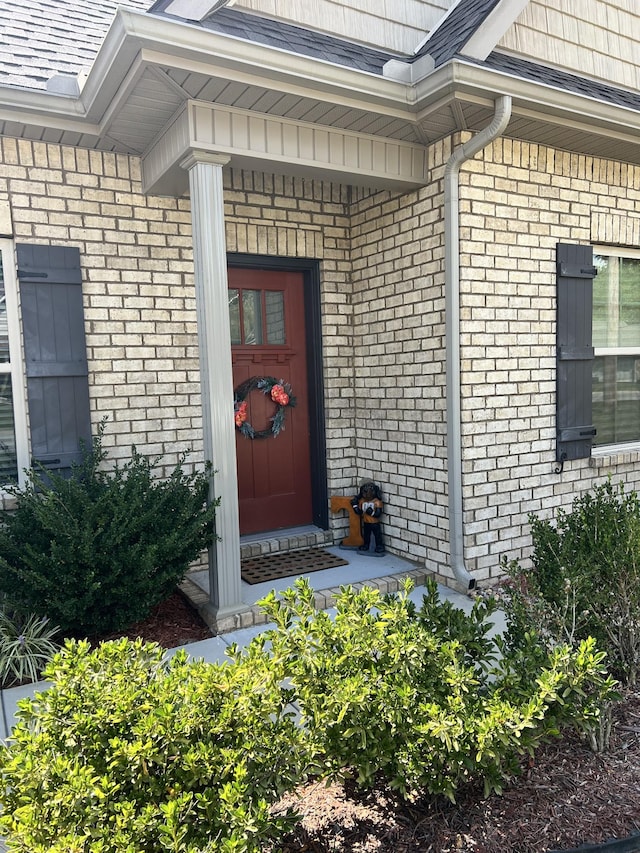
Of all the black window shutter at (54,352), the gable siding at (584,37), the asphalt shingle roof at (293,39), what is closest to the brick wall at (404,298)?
the black window shutter at (54,352)

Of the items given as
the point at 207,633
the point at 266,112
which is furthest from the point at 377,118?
the point at 207,633

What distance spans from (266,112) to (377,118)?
69cm

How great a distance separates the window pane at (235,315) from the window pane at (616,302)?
2865mm

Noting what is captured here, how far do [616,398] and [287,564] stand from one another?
308 centimetres

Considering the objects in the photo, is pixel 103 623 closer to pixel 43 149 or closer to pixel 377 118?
pixel 43 149

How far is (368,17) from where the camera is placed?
13.2ft

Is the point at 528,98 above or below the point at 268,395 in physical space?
above

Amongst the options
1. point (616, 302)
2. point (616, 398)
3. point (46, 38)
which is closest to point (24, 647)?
point (46, 38)

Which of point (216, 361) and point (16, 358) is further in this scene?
point (16, 358)

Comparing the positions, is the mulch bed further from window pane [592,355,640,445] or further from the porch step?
window pane [592,355,640,445]

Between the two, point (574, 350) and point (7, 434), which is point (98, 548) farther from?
point (574, 350)

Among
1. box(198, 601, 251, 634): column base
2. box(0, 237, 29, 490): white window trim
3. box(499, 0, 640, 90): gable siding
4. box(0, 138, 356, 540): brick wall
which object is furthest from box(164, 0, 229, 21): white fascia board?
box(198, 601, 251, 634): column base

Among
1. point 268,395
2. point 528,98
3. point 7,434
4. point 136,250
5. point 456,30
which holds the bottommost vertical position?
point 7,434

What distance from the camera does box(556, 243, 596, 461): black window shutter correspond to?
4547mm
